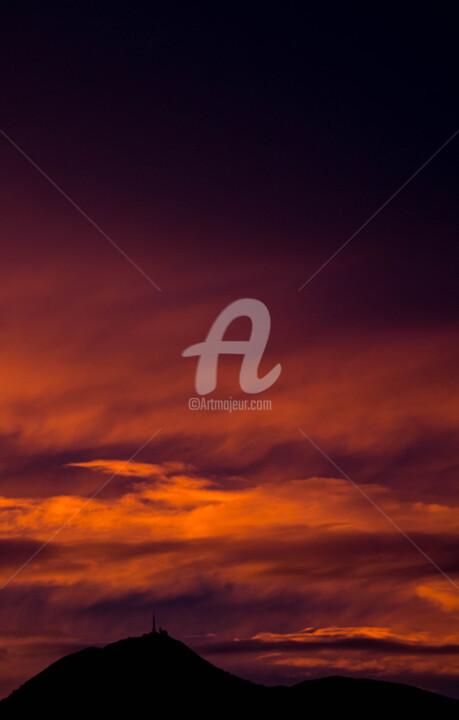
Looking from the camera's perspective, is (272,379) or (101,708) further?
(101,708)

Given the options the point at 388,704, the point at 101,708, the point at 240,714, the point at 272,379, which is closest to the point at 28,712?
the point at 101,708

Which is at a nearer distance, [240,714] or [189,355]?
[189,355]

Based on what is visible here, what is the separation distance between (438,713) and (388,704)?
11.3 m

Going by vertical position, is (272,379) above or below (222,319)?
below

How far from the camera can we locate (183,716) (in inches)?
7628

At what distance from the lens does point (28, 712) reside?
19838 centimetres

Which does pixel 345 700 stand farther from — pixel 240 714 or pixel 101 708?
pixel 101 708

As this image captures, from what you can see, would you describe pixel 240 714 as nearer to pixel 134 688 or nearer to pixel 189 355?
pixel 134 688

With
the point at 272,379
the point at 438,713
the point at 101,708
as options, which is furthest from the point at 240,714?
the point at 272,379

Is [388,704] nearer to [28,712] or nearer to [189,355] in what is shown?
[28,712]

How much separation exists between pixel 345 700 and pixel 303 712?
10.0 m

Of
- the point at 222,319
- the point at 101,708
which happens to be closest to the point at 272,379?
the point at 222,319

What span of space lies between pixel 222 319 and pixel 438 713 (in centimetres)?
16530

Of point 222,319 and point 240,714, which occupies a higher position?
point 222,319
